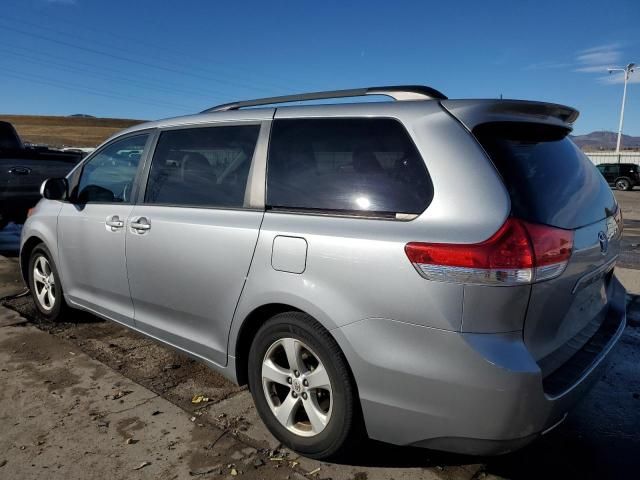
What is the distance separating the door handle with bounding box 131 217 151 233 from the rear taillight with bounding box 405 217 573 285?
202cm

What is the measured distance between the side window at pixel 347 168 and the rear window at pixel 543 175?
34 cm

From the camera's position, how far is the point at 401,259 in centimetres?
218

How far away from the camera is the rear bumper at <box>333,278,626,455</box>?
6.71ft

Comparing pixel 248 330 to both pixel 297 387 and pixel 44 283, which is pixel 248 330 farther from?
pixel 44 283

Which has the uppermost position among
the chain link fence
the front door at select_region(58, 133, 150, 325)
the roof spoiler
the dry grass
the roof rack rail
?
the dry grass

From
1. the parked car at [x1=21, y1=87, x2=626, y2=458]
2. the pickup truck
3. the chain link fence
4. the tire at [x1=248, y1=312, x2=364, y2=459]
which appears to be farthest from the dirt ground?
the chain link fence

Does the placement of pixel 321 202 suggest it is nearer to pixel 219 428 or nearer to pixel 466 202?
pixel 466 202

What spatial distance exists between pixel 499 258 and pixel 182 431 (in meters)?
2.02

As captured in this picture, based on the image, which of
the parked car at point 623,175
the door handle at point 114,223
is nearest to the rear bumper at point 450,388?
the door handle at point 114,223

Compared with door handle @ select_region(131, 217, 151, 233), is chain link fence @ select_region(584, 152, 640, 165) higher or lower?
lower

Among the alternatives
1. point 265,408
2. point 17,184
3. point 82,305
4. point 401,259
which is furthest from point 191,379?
point 17,184

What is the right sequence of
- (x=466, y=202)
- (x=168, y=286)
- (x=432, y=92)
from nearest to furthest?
(x=466, y=202)
(x=432, y=92)
(x=168, y=286)

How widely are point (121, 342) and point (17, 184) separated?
16.1ft

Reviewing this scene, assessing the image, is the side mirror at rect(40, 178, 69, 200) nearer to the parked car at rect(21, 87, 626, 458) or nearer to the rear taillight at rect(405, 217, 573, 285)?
the parked car at rect(21, 87, 626, 458)
